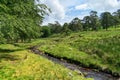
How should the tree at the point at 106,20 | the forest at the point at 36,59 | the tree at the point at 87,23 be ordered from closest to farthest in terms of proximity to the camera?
1. the forest at the point at 36,59
2. the tree at the point at 106,20
3. the tree at the point at 87,23

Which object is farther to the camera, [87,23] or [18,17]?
[87,23]

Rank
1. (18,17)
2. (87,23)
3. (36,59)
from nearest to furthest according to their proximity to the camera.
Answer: (18,17), (36,59), (87,23)

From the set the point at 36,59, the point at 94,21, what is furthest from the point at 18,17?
the point at 94,21

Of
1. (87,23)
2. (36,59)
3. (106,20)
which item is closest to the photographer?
(36,59)

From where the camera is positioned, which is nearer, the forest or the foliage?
the forest

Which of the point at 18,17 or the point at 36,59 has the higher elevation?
the point at 18,17

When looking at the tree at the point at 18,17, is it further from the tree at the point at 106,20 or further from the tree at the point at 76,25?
the tree at the point at 76,25

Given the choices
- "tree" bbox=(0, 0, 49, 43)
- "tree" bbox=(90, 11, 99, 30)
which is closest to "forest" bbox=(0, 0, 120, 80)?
"tree" bbox=(0, 0, 49, 43)

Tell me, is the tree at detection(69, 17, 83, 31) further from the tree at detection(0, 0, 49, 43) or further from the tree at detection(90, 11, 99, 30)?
the tree at detection(0, 0, 49, 43)

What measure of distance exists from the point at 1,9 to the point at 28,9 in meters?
Result: 5.07

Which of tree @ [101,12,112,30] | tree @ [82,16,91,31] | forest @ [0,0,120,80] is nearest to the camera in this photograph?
forest @ [0,0,120,80]

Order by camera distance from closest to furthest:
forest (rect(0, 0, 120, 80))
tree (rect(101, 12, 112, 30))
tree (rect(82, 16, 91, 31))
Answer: forest (rect(0, 0, 120, 80))
tree (rect(101, 12, 112, 30))
tree (rect(82, 16, 91, 31))

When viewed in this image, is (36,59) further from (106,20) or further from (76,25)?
(76,25)

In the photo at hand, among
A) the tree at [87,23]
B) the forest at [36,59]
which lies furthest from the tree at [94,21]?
the forest at [36,59]
